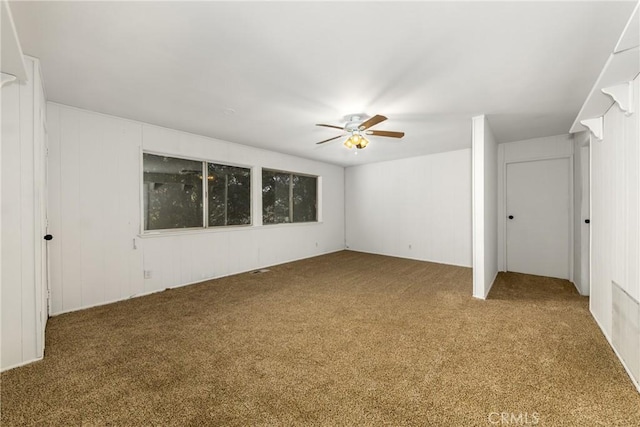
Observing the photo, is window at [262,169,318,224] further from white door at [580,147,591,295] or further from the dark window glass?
white door at [580,147,591,295]

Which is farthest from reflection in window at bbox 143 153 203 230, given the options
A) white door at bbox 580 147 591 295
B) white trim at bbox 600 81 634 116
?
white door at bbox 580 147 591 295

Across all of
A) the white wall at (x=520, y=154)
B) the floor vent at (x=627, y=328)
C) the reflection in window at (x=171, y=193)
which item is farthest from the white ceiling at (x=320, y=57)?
the floor vent at (x=627, y=328)

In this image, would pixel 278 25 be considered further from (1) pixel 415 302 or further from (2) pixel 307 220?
(2) pixel 307 220

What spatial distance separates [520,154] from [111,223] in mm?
6562

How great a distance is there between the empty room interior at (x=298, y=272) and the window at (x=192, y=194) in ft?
0.12

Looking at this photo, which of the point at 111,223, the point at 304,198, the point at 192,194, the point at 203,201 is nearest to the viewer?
the point at 111,223

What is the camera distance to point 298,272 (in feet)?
16.2

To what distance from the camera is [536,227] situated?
15.4 ft

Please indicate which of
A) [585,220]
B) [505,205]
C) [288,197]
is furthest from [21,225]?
[505,205]

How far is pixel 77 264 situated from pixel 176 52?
9.26 feet

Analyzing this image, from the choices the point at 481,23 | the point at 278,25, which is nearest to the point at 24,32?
the point at 278,25

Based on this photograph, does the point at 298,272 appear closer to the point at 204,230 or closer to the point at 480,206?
the point at 204,230

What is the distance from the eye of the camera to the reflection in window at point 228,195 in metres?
4.66

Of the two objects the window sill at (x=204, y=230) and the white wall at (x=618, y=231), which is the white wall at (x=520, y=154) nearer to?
the white wall at (x=618, y=231)
